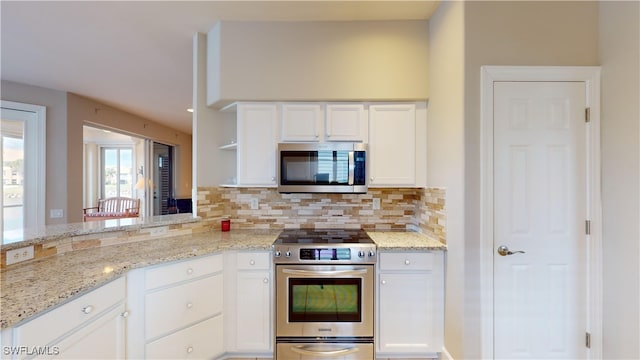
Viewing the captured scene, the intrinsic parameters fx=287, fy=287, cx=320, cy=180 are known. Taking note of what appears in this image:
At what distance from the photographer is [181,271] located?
6.40 feet

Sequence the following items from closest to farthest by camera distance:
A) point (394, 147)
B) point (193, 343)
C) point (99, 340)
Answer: point (99, 340) → point (193, 343) → point (394, 147)

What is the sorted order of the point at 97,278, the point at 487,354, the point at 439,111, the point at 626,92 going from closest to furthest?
the point at 97,278 → the point at 626,92 → the point at 487,354 → the point at 439,111

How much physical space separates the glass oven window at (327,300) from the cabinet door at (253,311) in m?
0.20

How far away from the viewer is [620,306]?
5.84 ft

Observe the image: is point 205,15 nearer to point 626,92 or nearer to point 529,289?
point 626,92

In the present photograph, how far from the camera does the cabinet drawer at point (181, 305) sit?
5.98ft

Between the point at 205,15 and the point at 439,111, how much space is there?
7.00ft

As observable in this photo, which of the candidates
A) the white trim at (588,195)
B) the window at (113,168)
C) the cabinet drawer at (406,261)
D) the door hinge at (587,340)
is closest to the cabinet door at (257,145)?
the cabinet drawer at (406,261)

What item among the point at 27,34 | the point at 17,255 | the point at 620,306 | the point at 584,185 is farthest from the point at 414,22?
the point at 27,34

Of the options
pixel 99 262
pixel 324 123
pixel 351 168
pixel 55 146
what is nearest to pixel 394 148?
pixel 351 168

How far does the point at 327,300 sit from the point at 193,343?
99cm

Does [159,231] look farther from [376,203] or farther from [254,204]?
[376,203]

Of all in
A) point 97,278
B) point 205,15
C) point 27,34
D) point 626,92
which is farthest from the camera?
point 27,34

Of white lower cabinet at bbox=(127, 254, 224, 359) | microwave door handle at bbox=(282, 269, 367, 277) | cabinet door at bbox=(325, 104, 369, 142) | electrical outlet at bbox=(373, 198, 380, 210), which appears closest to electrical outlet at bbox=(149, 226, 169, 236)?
white lower cabinet at bbox=(127, 254, 224, 359)
